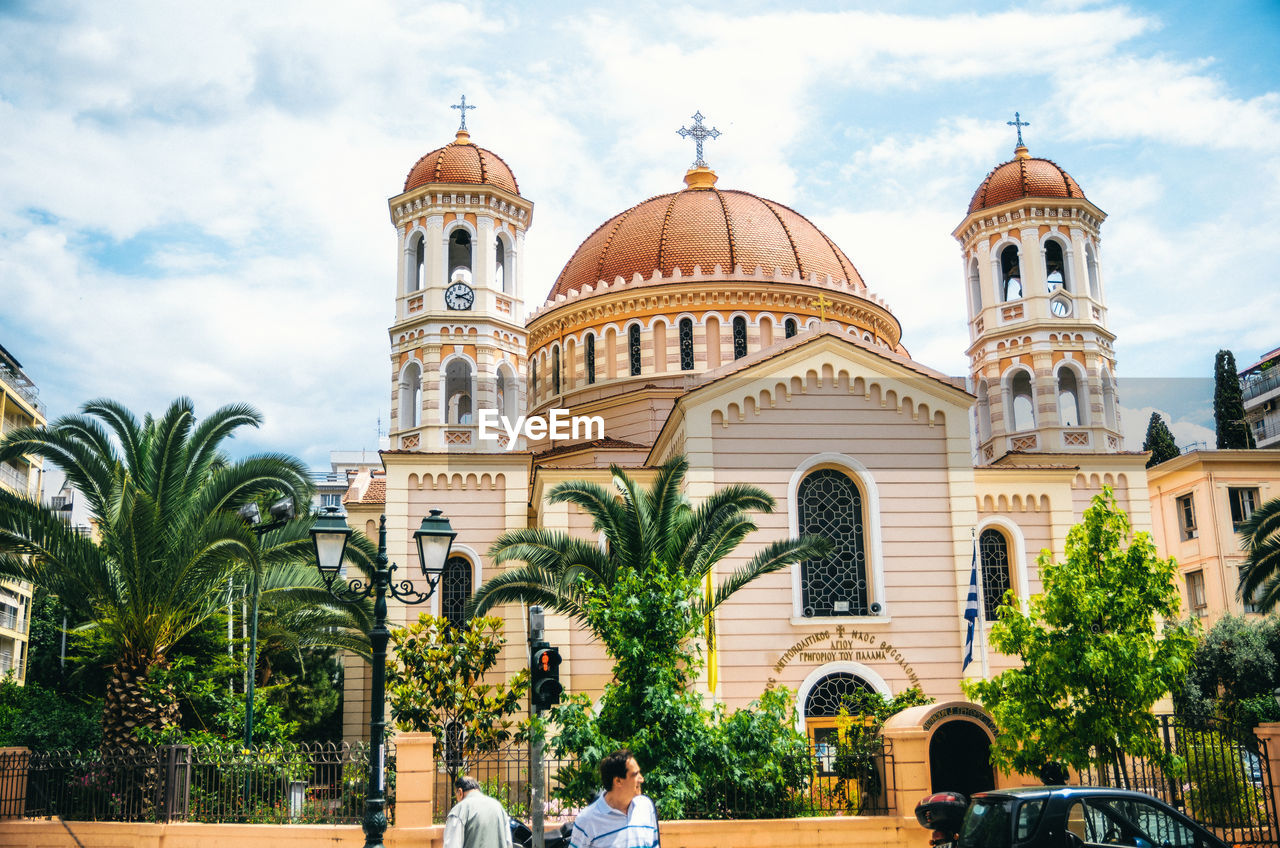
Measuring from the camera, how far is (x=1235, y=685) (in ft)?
112

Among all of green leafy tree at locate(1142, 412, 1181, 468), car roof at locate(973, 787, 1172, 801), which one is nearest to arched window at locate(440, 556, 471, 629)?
car roof at locate(973, 787, 1172, 801)

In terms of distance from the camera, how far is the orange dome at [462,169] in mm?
33688

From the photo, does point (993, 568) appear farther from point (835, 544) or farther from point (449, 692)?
point (449, 692)

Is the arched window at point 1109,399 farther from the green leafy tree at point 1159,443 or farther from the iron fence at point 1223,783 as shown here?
the iron fence at point 1223,783

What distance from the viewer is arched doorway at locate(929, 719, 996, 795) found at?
2109 centimetres

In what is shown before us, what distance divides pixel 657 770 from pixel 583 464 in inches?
637

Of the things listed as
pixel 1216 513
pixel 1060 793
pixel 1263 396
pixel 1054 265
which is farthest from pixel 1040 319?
pixel 1263 396

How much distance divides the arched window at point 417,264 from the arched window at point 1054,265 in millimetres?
17446

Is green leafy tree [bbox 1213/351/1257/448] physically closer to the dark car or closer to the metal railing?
the metal railing

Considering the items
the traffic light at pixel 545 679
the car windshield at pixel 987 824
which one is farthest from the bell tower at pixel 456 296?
the car windshield at pixel 987 824

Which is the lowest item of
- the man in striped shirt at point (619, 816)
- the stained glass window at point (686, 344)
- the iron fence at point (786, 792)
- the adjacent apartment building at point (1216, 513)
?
the iron fence at point (786, 792)

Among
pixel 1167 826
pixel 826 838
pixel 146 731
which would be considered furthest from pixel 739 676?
pixel 1167 826

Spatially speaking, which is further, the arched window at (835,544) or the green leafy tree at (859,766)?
the arched window at (835,544)

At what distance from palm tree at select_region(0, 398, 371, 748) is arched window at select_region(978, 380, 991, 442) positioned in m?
21.1
